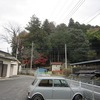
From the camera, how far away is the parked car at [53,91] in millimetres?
9875

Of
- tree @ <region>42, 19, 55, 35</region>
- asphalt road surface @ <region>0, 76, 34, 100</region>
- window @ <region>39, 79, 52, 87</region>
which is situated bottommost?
asphalt road surface @ <region>0, 76, 34, 100</region>

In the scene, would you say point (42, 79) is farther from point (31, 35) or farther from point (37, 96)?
point (31, 35)

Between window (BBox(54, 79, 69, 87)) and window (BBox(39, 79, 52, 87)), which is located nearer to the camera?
window (BBox(39, 79, 52, 87))

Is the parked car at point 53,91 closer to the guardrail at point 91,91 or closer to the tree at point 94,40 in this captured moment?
the guardrail at point 91,91

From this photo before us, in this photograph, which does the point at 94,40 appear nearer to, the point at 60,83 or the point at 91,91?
the point at 91,91

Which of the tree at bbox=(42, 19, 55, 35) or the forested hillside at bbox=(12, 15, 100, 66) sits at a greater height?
the tree at bbox=(42, 19, 55, 35)

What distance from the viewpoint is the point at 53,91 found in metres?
9.99

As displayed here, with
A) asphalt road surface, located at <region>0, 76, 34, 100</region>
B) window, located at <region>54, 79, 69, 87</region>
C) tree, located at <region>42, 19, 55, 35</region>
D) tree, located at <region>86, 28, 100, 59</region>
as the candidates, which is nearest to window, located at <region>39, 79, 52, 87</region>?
window, located at <region>54, 79, 69, 87</region>

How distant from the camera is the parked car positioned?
9.88 metres

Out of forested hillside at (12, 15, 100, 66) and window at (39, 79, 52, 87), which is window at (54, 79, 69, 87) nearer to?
window at (39, 79, 52, 87)

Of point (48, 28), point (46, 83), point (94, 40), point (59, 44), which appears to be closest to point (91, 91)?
point (46, 83)

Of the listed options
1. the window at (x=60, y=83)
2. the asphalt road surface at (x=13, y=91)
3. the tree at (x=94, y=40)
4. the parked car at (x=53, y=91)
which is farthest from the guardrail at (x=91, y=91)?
the tree at (x=94, y=40)

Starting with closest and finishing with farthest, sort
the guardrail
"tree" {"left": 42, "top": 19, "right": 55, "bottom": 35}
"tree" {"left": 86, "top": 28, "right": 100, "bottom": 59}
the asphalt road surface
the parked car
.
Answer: the guardrail
the parked car
the asphalt road surface
"tree" {"left": 86, "top": 28, "right": 100, "bottom": 59}
"tree" {"left": 42, "top": 19, "right": 55, "bottom": 35}

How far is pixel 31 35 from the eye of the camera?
6419 cm
